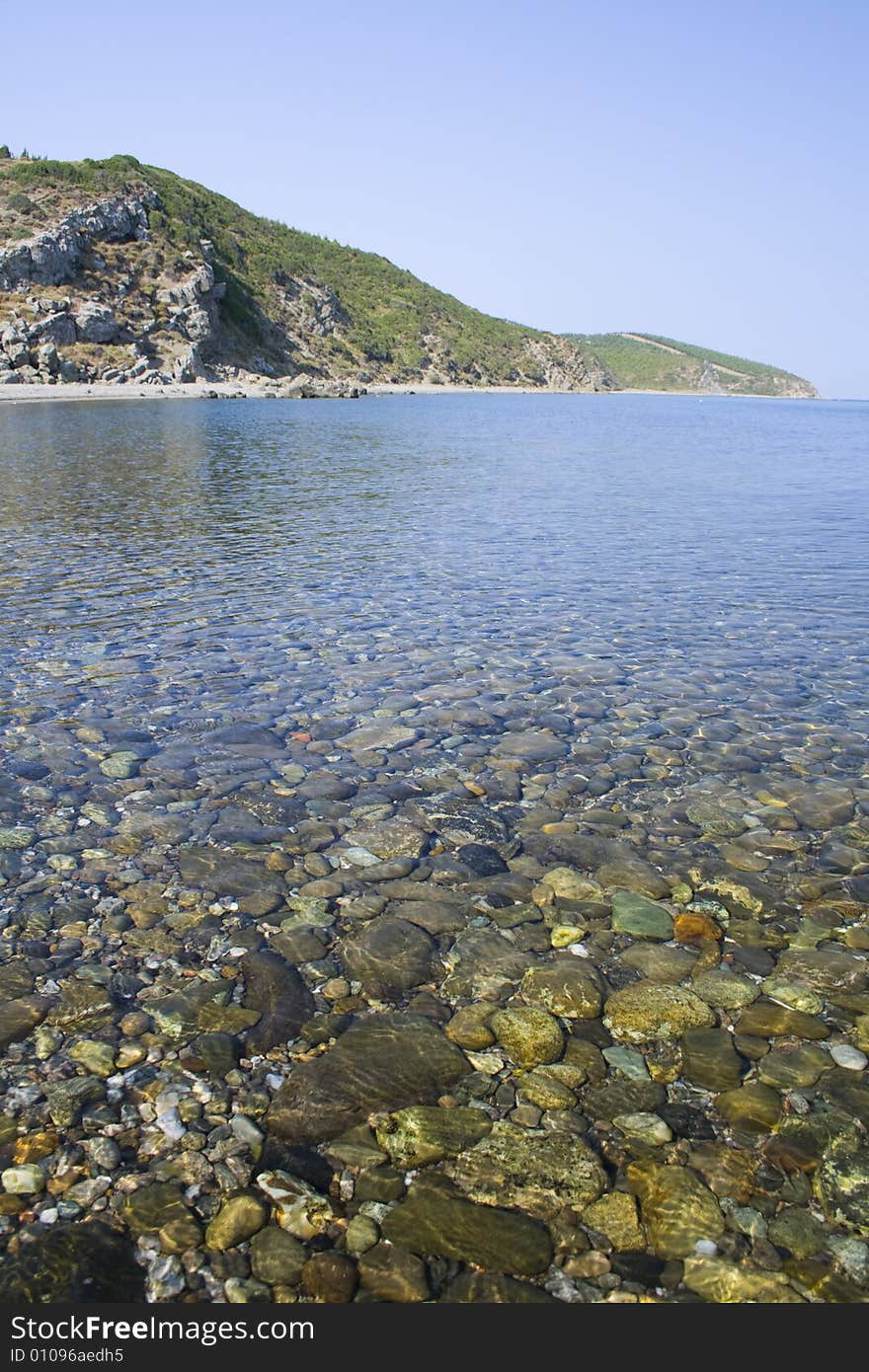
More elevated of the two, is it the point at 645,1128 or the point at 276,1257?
the point at 645,1128

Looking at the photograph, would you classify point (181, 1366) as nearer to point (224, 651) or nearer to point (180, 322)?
point (224, 651)

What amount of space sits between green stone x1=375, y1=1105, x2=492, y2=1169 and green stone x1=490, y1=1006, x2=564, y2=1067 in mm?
581

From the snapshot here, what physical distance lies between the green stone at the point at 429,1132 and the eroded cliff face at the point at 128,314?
311 ft

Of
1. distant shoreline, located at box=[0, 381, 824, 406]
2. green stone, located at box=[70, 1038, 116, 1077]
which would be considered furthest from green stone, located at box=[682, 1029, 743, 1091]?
distant shoreline, located at box=[0, 381, 824, 406]

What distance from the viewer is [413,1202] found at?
14.5 feet

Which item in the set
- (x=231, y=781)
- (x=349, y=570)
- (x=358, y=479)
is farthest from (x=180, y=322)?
(x=231, y=781)

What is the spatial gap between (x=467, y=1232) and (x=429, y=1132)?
69 cm

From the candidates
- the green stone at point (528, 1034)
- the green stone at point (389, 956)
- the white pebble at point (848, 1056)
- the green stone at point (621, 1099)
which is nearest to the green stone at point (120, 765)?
the green stone at point (389, 956)

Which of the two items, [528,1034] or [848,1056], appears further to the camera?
[528,1034]

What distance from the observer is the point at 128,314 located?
105812 millimetres

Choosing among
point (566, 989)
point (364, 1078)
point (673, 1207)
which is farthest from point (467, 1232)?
point (566, 989)

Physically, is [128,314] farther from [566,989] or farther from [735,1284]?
[735,1284]

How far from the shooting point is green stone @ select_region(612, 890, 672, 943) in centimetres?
691

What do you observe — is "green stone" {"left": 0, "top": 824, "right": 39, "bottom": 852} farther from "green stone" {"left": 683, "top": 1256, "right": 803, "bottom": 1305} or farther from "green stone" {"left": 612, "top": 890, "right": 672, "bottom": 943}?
"green stone" {"left": 683, "top": 1256, "right": 803, "bottom": 1305}
